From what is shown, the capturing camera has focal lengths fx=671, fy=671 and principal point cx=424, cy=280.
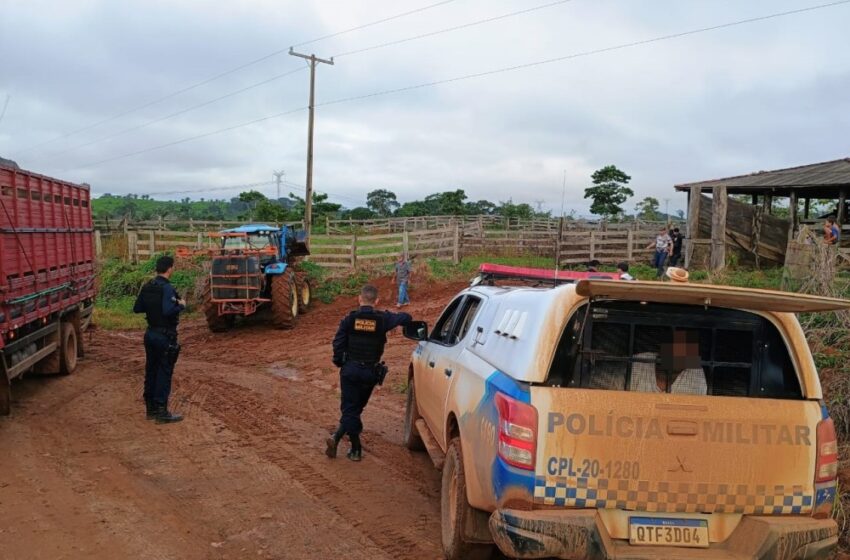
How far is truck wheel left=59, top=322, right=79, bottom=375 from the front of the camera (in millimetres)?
9789

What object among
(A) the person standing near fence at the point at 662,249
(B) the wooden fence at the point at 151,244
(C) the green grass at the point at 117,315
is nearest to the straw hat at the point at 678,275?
(A) the person standing near fence at the point at 662,249

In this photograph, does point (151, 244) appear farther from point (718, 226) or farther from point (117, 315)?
point (718, 226)

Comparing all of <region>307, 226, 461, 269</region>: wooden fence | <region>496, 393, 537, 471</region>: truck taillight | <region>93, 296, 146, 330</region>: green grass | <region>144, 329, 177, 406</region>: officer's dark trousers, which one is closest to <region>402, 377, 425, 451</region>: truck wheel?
<region>144, 329, 177, 406</region>: officer's dark trousers

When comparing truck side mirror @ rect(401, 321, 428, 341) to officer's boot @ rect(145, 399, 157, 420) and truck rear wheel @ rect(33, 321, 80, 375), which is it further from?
truck rear wheel @ rect(33, 321, 80, 375)

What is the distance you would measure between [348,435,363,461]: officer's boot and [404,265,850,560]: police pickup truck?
9.16 ft

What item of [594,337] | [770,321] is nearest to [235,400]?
[594,337]

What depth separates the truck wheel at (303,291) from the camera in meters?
17.1

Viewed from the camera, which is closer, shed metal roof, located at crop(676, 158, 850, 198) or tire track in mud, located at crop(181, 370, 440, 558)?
tire track in mud, located at crop(181, 370, 440, 558)

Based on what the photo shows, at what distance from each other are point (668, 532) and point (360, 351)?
3402 mm

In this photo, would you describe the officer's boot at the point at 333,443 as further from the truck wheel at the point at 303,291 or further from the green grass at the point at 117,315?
the green grass at the point at 117,315

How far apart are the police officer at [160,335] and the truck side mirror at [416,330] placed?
2.93 metres

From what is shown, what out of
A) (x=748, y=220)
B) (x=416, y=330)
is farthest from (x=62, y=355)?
(x=748, y=220)

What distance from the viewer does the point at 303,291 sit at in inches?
691

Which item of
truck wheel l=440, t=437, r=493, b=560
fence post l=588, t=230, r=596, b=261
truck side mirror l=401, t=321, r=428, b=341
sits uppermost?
fence post l=588, t=230, r=596, b=261
